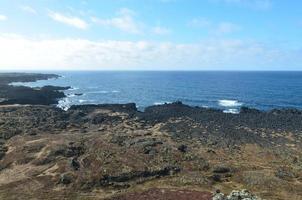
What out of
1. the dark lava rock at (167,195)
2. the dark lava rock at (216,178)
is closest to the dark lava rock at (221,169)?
Answer: the dark lava rock at (216,178)

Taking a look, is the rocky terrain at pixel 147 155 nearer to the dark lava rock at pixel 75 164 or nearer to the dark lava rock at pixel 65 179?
the dark lava rock at pixel 65 179

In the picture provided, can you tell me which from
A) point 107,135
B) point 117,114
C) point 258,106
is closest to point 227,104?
point 258,106

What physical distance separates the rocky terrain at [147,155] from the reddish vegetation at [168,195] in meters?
0.12

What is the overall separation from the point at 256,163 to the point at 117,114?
5423 cm

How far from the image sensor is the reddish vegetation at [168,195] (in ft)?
150

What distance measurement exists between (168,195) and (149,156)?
16500mm

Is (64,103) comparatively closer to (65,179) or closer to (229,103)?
(229,103)

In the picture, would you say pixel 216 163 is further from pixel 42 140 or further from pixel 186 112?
pixel 186 112

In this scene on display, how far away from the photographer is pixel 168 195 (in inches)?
1838

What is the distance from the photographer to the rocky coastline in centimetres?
4966

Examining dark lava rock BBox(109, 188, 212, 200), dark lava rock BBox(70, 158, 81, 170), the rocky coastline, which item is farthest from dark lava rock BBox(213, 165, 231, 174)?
dark lava rock BBox(70, 158, 81, 170)

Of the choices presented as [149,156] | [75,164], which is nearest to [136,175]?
[149,156]

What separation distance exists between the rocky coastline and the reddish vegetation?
120 millimetres

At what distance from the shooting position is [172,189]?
48.9m
